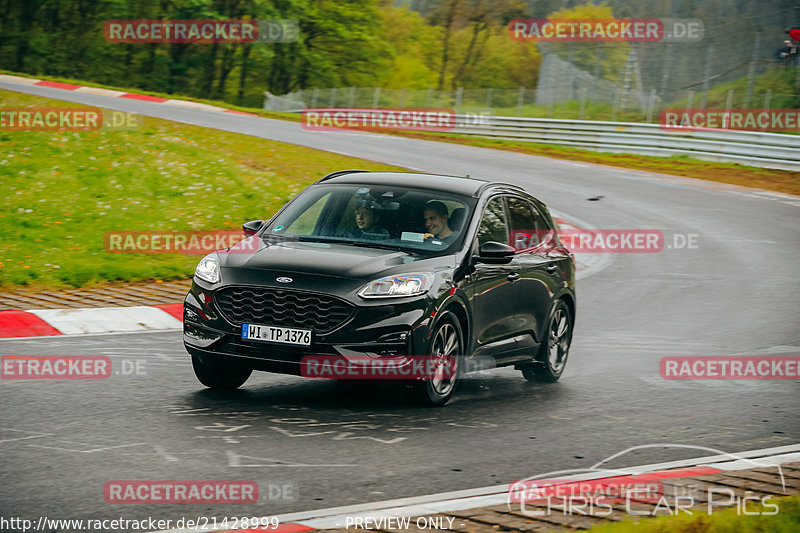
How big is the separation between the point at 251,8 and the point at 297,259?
60.5 meters

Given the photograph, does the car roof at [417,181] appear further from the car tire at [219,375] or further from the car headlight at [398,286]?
the car tire at [219,375]

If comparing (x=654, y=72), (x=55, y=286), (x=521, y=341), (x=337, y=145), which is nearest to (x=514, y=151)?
(x=654, y=72)

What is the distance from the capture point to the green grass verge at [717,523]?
4.85m

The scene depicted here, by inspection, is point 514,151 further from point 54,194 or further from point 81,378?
point 81,378

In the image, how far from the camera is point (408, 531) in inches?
198

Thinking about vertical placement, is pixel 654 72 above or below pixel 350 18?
below

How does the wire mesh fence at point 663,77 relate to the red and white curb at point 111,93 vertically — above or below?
above

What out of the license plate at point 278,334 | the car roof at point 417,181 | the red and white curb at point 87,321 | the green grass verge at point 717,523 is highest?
the car roof at point 417,181

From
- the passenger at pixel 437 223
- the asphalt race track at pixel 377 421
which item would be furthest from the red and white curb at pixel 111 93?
the passenger at pixel 437 223

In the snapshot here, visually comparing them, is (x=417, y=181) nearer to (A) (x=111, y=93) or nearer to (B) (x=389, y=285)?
(B) (x=389, y=285)

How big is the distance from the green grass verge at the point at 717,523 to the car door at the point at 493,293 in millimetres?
3449

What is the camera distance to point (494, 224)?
30.1 feet

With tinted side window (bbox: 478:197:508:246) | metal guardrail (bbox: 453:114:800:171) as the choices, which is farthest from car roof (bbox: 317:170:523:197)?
metal guardrail (bbox: 453:114:800:171)

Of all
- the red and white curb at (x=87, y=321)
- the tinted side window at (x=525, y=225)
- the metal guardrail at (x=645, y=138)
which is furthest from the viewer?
the metal guardrail at (x=645, y=138)
